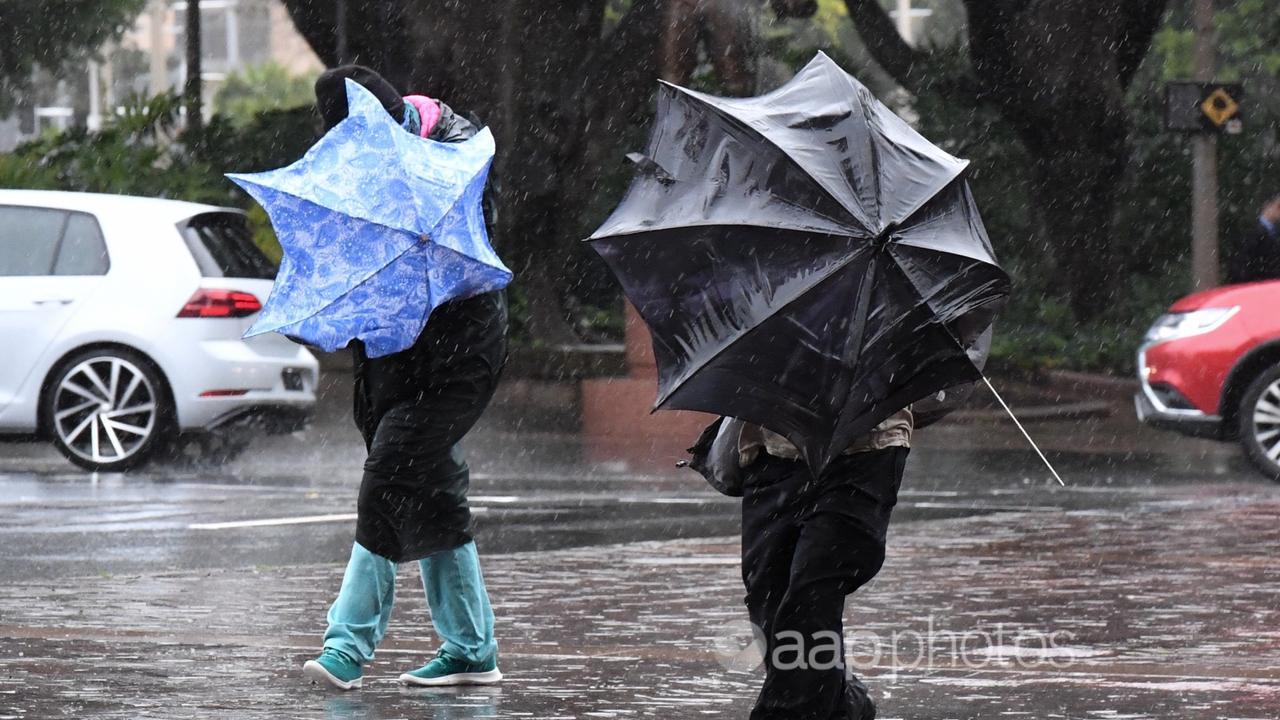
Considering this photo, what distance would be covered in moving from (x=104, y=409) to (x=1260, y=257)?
767cm

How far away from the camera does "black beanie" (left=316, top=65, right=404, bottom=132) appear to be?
6.52m

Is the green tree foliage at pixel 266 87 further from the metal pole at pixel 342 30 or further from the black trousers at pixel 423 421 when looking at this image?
the black trousers at pixel 423 421

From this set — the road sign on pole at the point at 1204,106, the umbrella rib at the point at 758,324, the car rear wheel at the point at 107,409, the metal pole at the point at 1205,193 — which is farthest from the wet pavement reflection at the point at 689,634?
the metal pole at the point at 1205,193

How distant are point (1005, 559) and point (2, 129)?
8616 cm

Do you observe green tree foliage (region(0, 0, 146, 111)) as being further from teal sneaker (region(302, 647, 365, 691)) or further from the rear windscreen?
teal sneaker (region(302, 647, 365, 691))

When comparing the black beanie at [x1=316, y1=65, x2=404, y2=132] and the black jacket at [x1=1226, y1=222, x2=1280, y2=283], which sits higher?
the black beanie at [x1=316, y1=65, x2=404, y2=132]

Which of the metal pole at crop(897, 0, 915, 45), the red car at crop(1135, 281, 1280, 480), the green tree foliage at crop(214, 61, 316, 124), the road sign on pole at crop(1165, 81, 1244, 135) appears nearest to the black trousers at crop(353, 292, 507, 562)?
the red car at crop(1135, 281, 1280, 480)

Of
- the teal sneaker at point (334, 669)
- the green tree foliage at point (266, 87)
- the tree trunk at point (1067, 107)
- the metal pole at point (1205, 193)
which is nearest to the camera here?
the teal sneaker at point (334, 669)

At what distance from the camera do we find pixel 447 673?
6.67 m

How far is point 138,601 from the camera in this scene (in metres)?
8.45

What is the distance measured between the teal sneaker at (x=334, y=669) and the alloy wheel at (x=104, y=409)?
7450 millimetres

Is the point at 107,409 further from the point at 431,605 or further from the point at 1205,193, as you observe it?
the point at 1205,193

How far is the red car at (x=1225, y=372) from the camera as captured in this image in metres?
13.6

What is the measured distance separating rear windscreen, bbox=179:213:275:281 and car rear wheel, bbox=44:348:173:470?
2.30ft
